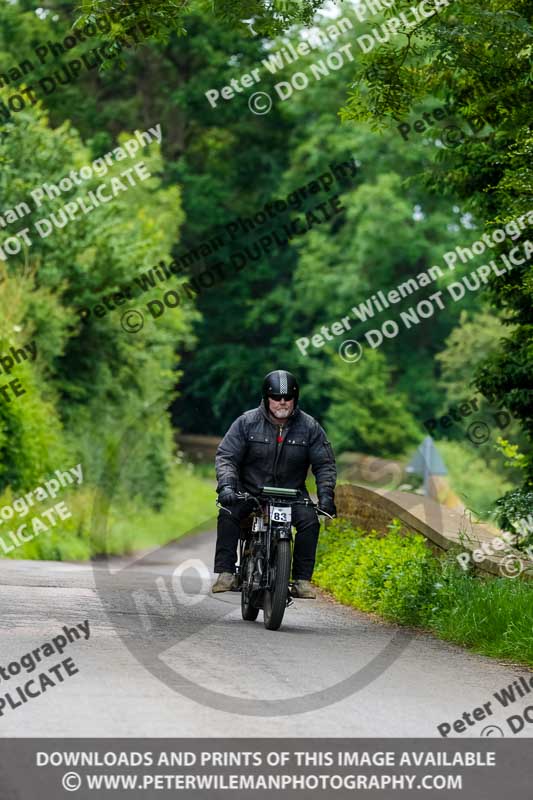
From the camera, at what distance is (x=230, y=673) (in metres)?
8.73

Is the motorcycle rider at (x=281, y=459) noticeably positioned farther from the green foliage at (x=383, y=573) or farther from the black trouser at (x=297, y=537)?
the green foliage at (x=383, y=573)

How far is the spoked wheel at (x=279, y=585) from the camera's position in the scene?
10.9 m

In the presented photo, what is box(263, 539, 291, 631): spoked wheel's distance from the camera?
10891 millimetres

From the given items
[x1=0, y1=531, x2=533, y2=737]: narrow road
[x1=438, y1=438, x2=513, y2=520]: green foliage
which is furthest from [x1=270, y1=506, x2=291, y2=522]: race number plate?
[x1=438, y1=438, x2=513, y2=520]: green foliage

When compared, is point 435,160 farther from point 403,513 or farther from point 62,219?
point 62,219
